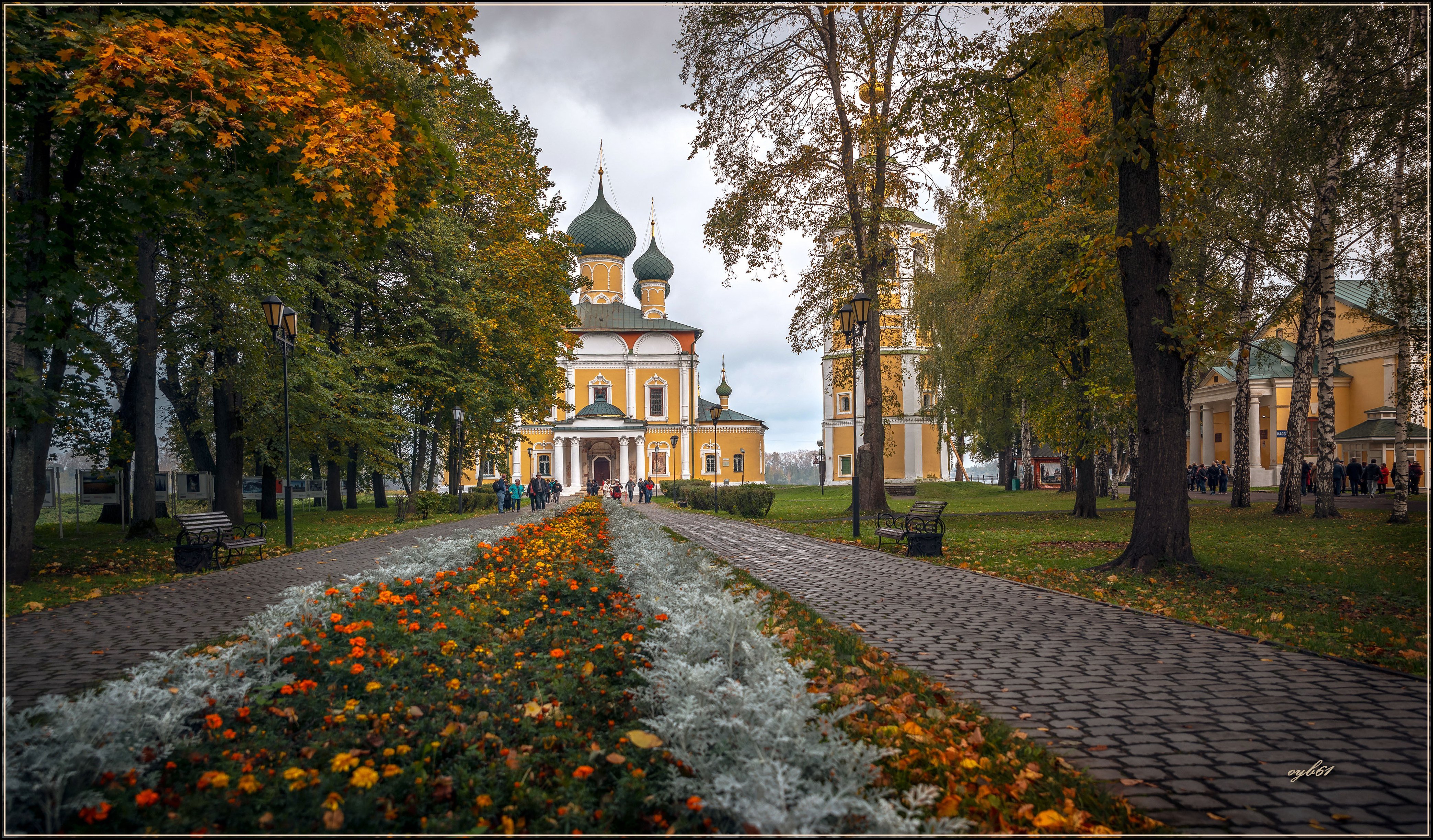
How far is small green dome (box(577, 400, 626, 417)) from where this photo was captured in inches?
2168

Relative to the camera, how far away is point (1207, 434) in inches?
1693

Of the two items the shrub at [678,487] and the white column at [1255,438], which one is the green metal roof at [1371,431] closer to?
the white column at [1255,438]

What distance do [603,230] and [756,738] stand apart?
62628 mm

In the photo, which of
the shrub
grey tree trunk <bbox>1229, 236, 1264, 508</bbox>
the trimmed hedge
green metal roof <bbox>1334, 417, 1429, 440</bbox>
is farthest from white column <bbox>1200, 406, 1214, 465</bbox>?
the trimmed hedge

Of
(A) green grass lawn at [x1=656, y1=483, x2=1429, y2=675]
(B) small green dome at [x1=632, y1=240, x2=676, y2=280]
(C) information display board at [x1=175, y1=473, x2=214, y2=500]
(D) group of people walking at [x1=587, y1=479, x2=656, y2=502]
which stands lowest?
(D) group of people walking at [x1=587, y1=479, x2=656, y2=502]

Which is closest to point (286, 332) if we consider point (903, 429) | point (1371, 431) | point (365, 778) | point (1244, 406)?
point (365, 778)

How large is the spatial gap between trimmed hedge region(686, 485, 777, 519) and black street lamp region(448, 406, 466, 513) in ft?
28.7

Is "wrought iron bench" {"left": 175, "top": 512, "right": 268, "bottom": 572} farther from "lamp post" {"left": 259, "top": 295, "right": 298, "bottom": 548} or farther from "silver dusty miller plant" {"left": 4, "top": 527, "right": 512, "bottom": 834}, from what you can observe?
"silver dusty miller plant" {"left": 4, "top": 527, "right": 512, "bottom": 834}

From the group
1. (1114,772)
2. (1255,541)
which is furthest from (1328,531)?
(1114,772)

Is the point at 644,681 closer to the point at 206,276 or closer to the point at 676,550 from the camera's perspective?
the point at 676,550

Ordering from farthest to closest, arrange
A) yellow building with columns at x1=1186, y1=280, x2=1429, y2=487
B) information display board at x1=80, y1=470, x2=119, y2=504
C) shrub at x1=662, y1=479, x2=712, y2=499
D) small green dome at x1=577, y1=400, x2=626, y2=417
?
small green dome at x1=577, y1=400, x2=626, y2=417 < shrub at x1=662, y1=479, x2=712, y2=499 < yellow building with columns at x1=1186, y1=280, x2=1429, y2=487 < information display board at x1=80, y1=470, x2=119, y2=504

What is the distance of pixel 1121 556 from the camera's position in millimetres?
9391

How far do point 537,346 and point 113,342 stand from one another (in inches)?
408

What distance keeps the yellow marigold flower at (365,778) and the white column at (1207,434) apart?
160 ft
